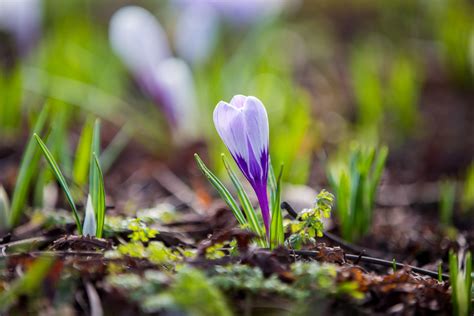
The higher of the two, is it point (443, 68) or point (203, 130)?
point (443, 68)

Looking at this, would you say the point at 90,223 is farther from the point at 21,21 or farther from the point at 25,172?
the point at 21,21

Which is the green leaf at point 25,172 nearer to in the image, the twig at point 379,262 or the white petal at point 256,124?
the white petal at point 256,124

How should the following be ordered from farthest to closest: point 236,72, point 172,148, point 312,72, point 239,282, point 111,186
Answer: point 312,72
point 236,72
point 172,148
point 111,186
point 239,282

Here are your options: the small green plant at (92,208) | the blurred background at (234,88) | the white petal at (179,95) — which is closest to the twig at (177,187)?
the blurred background at (234,88)

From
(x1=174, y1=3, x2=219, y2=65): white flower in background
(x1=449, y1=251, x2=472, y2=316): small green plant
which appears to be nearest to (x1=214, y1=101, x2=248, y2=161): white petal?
(x1=449, y1=251, x2=472, y2=316): small green plant

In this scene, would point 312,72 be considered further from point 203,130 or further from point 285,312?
point 285,312

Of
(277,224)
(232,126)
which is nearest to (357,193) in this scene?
(277,224)

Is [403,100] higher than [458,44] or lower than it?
lower

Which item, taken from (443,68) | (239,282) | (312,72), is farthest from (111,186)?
(443,68)
